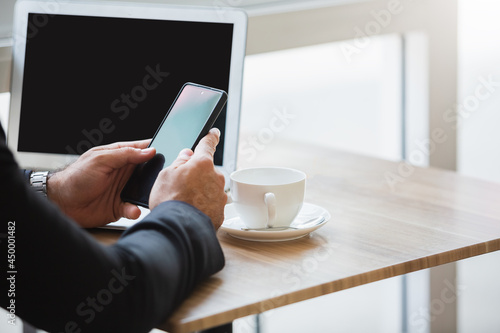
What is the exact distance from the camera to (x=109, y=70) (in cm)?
120

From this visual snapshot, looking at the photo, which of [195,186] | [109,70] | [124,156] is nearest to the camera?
[195,186]

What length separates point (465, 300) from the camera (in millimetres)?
2043

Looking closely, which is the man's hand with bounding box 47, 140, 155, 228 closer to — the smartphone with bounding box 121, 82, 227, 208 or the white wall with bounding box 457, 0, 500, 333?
the smartphone with bounding box 121, 82, 227, 208

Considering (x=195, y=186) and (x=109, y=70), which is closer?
(x=195, y=186)

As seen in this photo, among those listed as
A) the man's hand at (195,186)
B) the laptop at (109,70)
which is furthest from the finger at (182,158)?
the laptop at (109,70)

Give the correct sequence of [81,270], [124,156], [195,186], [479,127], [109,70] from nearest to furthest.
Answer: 1. [81,270]
2. [195,186]
3. [124,156]
4. [109,70]
5. [479,127]

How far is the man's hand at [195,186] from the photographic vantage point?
33.7 inches

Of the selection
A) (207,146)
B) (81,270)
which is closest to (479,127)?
(207,146)

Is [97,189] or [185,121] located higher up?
[185,121]

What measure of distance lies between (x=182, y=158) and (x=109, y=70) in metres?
0.36

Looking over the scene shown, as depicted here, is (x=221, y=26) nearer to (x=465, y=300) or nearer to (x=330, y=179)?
(x=330, y=179)

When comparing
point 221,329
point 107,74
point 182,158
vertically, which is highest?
point 107,74

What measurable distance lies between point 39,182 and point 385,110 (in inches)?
51.9

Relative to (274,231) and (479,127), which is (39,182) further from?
(479,127)
